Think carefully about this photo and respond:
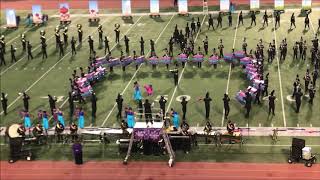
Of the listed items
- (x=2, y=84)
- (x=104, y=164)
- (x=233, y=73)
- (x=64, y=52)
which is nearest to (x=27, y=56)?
(x=64, y=52)

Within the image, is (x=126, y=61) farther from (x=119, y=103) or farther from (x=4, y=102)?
(x=4, y=102)

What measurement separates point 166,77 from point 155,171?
10296 millimetres

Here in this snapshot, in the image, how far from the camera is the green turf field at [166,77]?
24180mm

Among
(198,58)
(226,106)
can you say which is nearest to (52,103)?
(226,106)

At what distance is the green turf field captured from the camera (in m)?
24.2

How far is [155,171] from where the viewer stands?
774 inches

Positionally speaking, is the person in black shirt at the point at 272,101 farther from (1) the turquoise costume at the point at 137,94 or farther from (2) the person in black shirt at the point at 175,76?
(1) the turquoise costume at the point at 137,94

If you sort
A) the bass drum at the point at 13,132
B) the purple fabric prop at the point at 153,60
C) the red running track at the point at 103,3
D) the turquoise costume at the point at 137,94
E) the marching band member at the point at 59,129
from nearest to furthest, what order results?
1. the bass drum at the point at 13,132
2. the marching band member at the point at 59,129
3. the turquoise costume at the point at 137,94
4. the purple fabric prop at the point at 153,60
5. the red running track at the point at 103,3

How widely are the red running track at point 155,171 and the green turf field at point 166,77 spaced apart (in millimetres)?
3663

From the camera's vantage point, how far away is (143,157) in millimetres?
20781

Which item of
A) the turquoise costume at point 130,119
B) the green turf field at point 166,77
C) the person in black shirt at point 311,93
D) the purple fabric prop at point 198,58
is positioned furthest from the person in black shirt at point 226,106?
the purple fabric prop at point 198,58

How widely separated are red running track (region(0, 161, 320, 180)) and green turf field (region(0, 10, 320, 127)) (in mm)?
3663

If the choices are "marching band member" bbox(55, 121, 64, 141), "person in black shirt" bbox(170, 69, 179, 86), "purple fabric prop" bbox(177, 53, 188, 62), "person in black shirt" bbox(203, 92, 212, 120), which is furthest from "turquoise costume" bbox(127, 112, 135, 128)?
"purple fabric prop" bbox(177, 53, 188, 62)

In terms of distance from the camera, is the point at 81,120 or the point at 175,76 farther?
the point at 175,76
